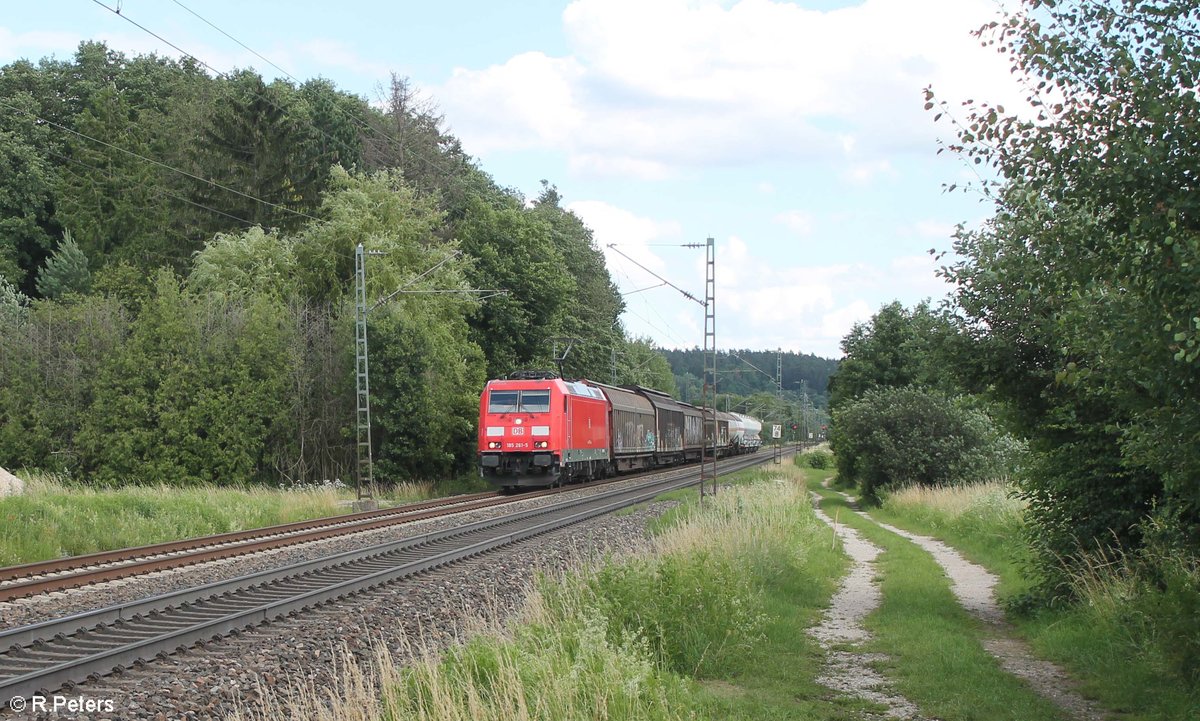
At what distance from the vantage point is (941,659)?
10.1 m

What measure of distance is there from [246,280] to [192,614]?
32.5 meters

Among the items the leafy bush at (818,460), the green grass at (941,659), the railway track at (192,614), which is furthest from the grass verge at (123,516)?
the leafy bush at (818,460)

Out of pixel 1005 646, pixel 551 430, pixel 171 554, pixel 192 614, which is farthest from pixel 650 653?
pixel 551 430

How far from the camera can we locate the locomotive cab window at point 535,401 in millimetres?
34062

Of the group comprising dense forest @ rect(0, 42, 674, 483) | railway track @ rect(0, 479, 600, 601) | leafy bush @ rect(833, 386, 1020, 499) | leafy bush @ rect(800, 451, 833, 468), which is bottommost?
leafy bush @ rect(800, 451, 833, 468)

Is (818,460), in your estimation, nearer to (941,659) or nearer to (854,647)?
(854,647)

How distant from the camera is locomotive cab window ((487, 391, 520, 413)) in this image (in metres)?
34.5

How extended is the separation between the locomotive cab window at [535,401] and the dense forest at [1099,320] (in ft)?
67.0

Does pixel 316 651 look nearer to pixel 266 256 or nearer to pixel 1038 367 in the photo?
Result: pixel 1038 367

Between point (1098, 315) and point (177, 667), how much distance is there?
7.57 m

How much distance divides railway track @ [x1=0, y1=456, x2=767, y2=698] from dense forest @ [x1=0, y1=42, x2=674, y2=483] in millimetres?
16720

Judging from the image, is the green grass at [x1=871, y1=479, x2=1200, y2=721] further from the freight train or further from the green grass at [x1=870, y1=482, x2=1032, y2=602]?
the freight train

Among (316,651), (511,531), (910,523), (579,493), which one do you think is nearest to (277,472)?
(579,493)

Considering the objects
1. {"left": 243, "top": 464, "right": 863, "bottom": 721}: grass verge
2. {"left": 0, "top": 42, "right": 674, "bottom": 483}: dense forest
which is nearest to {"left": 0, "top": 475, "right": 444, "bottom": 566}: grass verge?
{"left": 0, "top": 42, "right": 674, "bottom": 483}: dense forest
